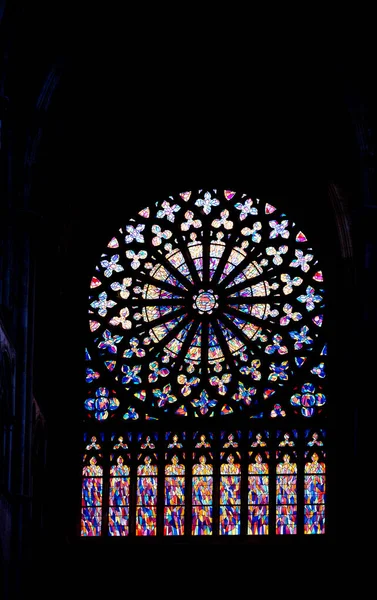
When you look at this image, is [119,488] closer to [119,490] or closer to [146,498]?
[119,490]

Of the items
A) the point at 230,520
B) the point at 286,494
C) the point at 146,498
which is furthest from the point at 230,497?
the point at 146,498

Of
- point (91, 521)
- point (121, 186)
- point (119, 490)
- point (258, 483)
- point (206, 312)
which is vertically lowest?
point (91, 521)

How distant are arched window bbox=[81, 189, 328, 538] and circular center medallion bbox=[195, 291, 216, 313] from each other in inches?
0.8

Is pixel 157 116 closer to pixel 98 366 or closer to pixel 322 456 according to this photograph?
pixel 98 366

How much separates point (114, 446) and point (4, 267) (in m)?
5.32

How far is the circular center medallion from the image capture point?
27.2 metres

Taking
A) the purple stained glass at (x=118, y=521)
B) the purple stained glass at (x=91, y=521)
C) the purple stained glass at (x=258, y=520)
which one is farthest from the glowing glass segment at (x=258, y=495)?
the purple stained glass at (x=91, y=521)

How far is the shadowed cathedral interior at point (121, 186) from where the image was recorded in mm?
22375

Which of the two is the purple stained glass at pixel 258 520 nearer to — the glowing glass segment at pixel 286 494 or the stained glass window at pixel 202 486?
the glowing glass segment at pixel 286 494

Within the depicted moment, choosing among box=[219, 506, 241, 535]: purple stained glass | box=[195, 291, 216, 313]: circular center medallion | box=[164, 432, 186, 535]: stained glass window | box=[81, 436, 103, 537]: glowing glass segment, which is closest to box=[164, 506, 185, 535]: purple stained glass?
box=[164, 432, 186, 535]: stained glass window

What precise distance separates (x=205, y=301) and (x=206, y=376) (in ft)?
3.94

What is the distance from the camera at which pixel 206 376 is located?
1053 inches

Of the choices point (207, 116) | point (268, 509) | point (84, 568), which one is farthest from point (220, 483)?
point (207, 116)

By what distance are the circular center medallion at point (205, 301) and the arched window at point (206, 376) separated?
0.07 feet
